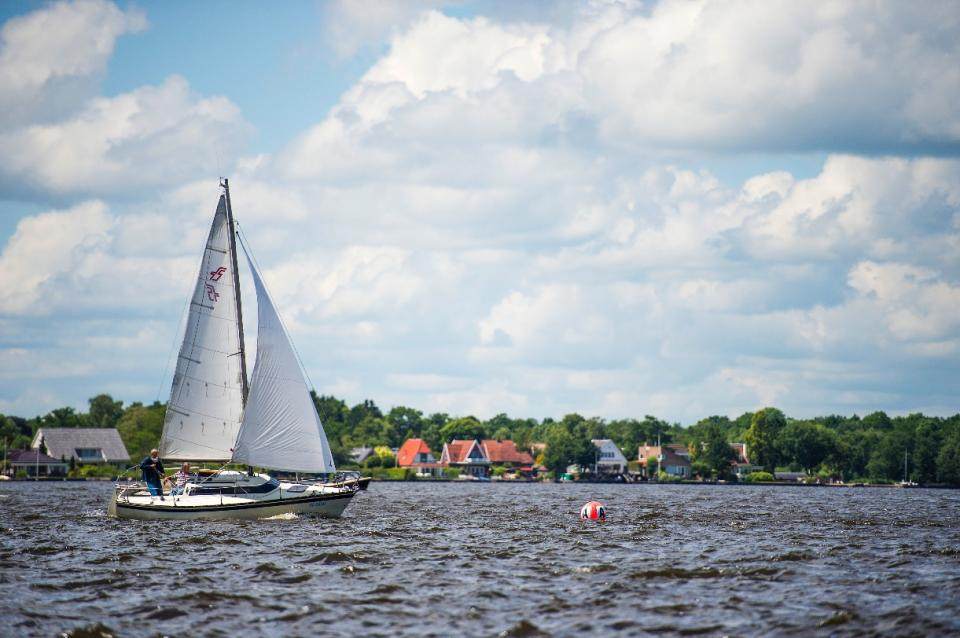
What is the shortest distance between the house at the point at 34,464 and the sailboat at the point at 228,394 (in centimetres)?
12227

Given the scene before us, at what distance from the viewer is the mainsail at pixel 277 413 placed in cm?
4700

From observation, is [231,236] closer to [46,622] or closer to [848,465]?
[46,622]

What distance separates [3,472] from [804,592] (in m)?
150

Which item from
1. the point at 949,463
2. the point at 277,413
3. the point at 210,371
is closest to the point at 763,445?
the point at 949,463

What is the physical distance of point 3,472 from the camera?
158 m

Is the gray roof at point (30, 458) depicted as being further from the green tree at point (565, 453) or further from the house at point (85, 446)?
the green tree at point (565, 453)

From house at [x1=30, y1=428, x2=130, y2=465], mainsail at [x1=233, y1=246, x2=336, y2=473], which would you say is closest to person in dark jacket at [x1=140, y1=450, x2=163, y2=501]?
mainsail at [x1=233, y1=246, x2=336, y2=473]

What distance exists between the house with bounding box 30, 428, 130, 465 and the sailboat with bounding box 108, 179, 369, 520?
425 ft

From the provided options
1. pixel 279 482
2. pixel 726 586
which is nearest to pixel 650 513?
pixel 279 482

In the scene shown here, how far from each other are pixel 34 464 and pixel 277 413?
12977 cm

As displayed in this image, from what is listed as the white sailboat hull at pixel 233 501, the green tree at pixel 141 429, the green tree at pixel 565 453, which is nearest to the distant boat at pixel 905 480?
the green tree at pixel 565 453

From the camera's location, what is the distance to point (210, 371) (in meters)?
48.4

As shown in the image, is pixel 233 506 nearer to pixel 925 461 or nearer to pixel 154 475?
pixel 154 475

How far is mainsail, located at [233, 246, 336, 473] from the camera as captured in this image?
47000 mm
